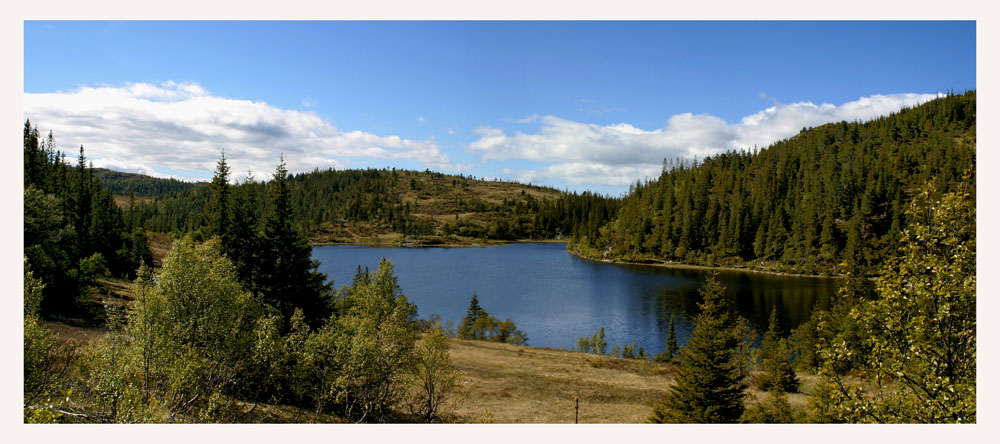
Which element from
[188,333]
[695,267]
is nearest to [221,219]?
[188,333]

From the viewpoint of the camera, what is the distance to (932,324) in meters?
9.97

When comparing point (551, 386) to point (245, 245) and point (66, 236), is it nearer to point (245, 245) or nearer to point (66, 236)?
point (245, 245)

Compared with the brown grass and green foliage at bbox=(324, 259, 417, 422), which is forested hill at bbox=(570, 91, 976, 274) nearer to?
the brown grass

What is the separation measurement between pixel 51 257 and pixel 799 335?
63858mm

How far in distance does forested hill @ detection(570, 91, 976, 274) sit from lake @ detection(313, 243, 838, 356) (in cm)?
2085

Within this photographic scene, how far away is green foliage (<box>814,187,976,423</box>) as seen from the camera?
9133 millimetres

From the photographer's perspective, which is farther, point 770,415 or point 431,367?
point 431,367

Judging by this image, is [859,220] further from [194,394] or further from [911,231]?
[194,394]

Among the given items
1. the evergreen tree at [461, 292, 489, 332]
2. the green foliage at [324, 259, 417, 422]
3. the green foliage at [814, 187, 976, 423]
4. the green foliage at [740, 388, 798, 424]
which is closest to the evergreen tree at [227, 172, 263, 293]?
the green foliage at [324, 259, 417, 422]

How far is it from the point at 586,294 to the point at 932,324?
80613 millimetres

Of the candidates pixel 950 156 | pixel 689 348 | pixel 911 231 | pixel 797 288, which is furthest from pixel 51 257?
pixel 950 156

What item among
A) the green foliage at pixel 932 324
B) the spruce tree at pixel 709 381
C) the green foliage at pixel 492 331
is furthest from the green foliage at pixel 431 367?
the green foliage at pixel 492 331

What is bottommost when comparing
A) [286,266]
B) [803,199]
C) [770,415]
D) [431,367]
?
[770,415]

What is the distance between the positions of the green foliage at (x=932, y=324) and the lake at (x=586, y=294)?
4727cm
